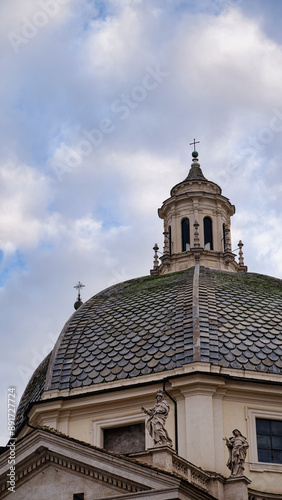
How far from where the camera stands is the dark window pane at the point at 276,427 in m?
26.4

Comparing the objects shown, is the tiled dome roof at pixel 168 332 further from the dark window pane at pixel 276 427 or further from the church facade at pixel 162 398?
the dark window pane at pixel 276 427

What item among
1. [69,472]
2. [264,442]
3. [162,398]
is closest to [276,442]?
[264,442]

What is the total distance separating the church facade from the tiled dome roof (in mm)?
45

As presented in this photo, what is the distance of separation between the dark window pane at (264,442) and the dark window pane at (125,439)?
3.34 meters

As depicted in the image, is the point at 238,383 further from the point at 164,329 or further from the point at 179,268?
the point at 179,268

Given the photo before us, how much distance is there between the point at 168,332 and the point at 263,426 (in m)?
4.27

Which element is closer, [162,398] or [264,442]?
[162,398]

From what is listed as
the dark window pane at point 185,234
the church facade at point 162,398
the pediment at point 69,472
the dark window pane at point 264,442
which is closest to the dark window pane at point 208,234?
the dark window pane at point 185,234

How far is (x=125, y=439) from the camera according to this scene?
88.2 feet

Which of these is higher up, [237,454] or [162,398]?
[162,398]

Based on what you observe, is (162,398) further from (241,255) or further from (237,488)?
(241,255)

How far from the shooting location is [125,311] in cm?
3109

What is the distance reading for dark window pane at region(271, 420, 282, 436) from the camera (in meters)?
26.4

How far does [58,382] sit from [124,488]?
26.6 feet
